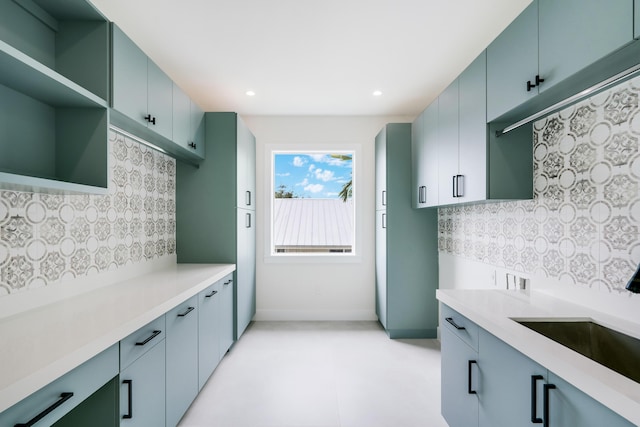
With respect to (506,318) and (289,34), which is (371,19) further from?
(506,318)

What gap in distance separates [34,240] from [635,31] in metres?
2.60

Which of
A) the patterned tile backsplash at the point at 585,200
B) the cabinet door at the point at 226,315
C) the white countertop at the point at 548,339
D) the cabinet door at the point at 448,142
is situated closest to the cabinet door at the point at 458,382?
the white countertop at the point at 548,339

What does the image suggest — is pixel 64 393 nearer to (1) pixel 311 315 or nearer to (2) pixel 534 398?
(2) pixel 534 398

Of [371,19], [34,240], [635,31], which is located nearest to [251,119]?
[371,19]

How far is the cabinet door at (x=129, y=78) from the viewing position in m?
1.70

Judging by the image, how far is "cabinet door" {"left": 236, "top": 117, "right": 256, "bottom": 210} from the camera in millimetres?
3240

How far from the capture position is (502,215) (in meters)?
2.29

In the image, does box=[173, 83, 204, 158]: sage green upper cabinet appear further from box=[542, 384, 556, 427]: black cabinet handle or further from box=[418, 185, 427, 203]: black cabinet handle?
box=[542, 384, 556, 427]: black cabinet handle

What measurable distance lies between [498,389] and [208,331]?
197 centimetres

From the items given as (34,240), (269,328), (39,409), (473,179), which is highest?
(473,179)

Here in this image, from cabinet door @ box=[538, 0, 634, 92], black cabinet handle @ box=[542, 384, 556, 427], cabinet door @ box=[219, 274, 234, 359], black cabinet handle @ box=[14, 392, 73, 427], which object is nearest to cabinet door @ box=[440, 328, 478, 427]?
black cabinet handle @ box=[542, 384, 556, 427]

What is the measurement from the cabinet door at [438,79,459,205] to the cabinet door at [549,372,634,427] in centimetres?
141

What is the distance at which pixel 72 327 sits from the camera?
1.31 metres

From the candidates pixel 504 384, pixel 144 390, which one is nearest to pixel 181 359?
pixel 144 390
